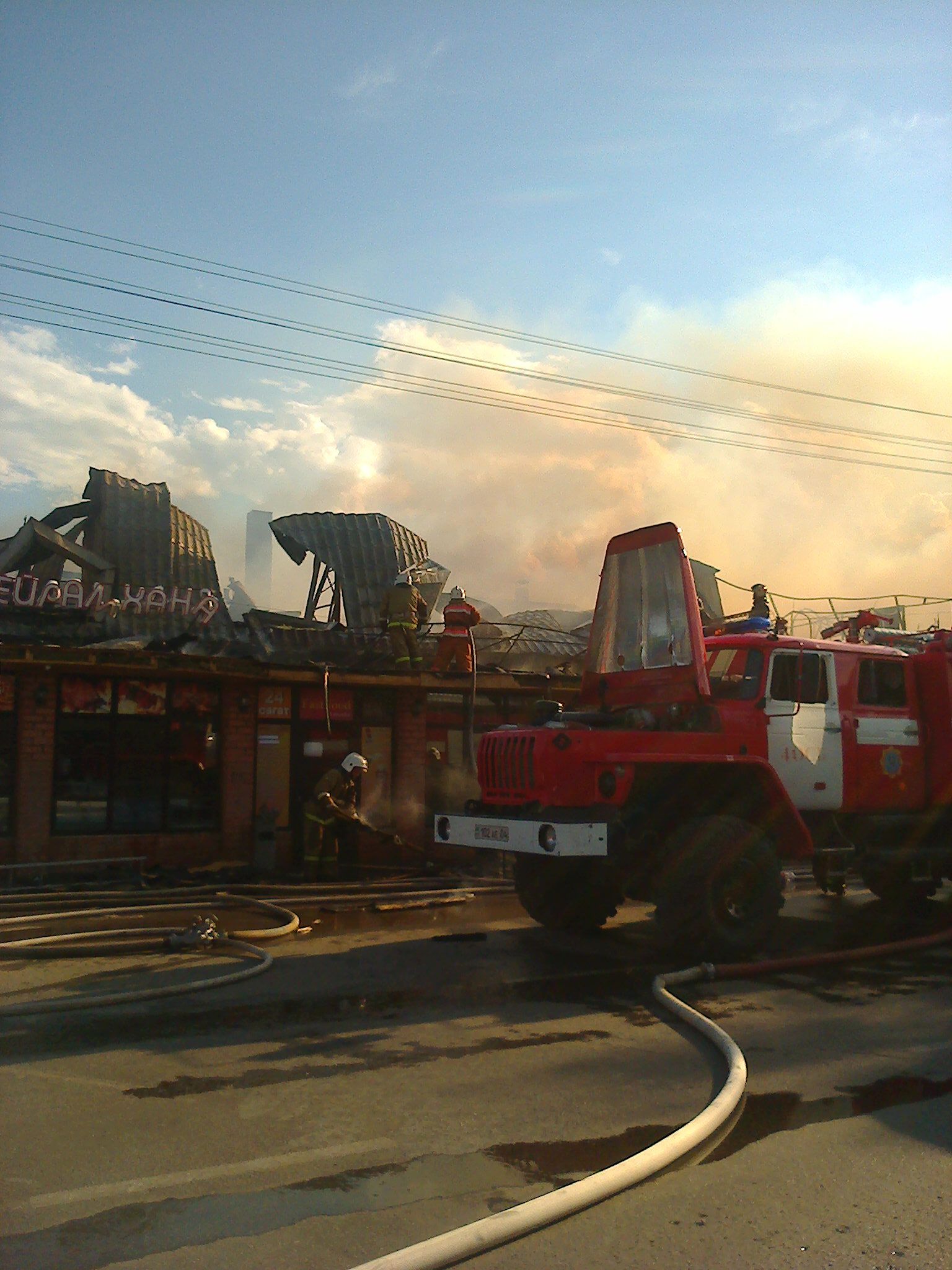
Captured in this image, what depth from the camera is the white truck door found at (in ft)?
27.7

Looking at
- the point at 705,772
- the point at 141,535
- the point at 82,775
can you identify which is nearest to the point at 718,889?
the point at 705,772

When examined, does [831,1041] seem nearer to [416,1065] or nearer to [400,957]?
[416,1065]

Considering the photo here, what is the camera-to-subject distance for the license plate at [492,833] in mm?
7720

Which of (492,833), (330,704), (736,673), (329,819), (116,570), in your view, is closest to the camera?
(492,833)

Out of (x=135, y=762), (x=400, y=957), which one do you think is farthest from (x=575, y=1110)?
(x=135, y=762)

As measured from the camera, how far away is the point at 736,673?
8.62m

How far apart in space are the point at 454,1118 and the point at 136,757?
9.69 m

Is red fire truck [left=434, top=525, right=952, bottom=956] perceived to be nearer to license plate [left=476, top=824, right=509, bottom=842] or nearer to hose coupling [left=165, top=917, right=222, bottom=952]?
license plate [left=476, top=824, right=509, bottom=842]

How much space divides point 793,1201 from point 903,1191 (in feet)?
1.42

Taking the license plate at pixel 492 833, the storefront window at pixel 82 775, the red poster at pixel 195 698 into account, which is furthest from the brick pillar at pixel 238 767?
the license plate at pixel 492 833

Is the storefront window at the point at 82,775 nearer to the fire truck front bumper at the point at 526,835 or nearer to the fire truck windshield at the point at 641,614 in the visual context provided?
the fire truck front bumper at the point at 526,835

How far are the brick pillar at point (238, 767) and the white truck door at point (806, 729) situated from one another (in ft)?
24.6

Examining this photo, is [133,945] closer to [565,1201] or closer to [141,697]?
[565,1201]

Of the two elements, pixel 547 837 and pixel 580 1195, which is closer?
pixel 580 1195
